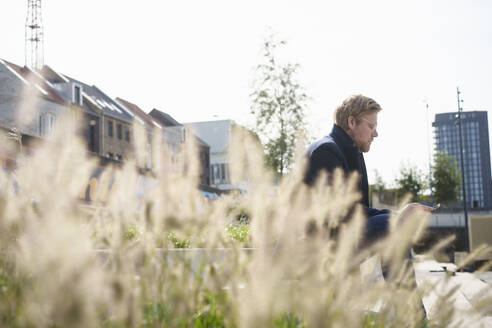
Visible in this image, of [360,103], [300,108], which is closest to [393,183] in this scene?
[300,108]

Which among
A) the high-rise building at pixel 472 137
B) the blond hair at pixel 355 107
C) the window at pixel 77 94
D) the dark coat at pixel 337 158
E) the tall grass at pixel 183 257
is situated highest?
the high-rise building at pixel 472 137

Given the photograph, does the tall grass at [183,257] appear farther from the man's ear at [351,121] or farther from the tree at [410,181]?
the tree at [410,181]

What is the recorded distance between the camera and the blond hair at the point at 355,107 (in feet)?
11.9

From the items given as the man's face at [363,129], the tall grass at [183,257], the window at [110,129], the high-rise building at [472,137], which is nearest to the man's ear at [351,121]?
the man's face at [363,129]

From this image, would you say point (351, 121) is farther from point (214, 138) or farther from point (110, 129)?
point (214, 138)

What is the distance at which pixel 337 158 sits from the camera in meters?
3.36

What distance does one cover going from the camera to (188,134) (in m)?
2.01

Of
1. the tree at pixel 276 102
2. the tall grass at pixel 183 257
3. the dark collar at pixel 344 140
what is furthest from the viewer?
the tree at pixel 276 102

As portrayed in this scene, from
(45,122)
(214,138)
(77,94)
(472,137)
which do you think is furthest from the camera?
(472,137)

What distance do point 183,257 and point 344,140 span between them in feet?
6.80

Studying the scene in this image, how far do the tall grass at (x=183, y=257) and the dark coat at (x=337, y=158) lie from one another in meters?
1.31

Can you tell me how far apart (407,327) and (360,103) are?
81.8 inches

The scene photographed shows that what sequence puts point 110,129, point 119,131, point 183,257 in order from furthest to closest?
1. point 119,131
2. point 110,129
3. point 183,257

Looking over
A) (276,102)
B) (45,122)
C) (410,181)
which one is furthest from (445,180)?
(45,122)
